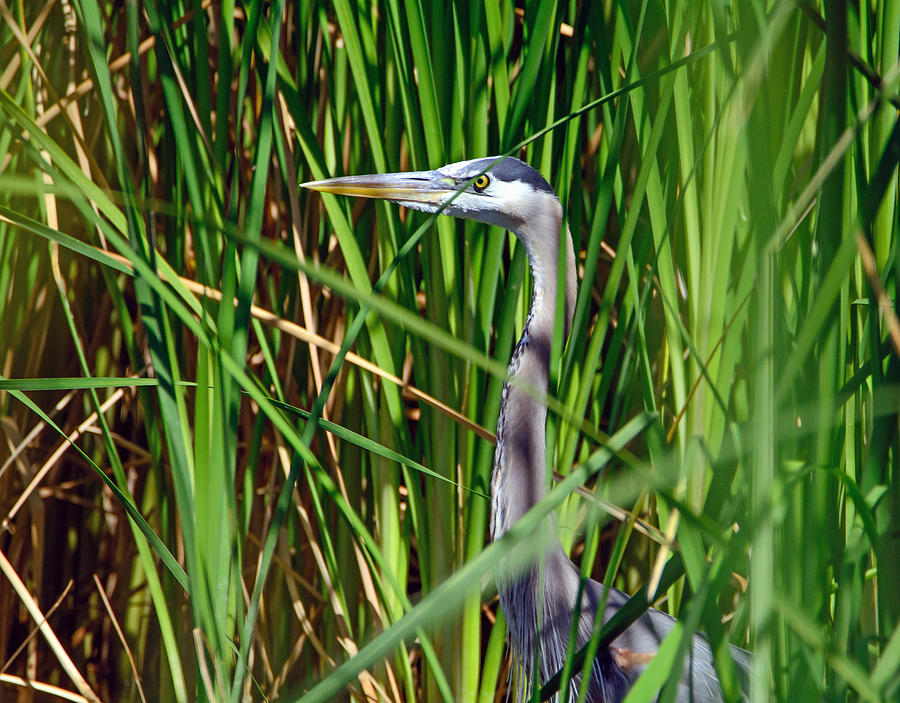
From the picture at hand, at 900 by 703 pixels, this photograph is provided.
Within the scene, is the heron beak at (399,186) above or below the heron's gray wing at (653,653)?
above

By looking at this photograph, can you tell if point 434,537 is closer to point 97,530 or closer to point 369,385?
point 369,385

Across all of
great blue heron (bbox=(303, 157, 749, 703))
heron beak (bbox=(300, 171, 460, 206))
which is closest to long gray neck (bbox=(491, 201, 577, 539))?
great blue heron (bbox=(303, 157, 749, 703))

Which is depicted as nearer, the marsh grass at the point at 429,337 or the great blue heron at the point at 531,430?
the marsh grass at the point at 429,337

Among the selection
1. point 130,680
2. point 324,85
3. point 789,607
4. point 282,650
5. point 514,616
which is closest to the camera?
point 789,607

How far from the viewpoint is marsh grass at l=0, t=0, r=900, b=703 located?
18.2 inches

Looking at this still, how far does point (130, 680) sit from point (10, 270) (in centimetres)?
73

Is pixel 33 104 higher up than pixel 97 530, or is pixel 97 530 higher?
pixel 33 104

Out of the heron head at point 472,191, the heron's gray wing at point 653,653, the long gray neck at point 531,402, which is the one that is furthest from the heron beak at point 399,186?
the heron's gray wing at point 653,653

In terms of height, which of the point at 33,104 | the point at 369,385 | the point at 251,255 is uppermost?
the point at 33,104

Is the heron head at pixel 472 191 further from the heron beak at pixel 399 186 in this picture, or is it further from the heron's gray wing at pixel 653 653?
the heron's gray wing at pixel 653 653

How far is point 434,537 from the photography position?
1.04 metres

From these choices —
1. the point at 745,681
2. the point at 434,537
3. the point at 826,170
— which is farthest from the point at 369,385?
the point at 826,170

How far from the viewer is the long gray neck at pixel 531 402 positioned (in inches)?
36.7

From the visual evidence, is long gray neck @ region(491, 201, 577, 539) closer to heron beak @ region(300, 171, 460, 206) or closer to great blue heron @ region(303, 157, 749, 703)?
great blue heron @ region(303, 157, 749, 703)
